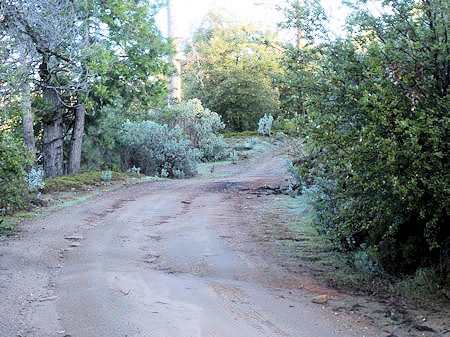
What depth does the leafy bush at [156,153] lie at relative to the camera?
22016 millimetres

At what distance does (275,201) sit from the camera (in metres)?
13.0

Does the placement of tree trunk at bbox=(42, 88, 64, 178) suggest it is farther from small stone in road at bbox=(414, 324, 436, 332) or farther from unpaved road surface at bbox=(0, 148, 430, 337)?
small stone in road at bbox=(414, 324, 436, 332)

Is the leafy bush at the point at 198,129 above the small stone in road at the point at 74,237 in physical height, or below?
above

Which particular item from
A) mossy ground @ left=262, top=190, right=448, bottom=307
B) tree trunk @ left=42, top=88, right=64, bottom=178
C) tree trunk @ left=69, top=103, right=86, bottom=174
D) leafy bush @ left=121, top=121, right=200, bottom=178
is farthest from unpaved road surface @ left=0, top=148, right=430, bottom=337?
leafy bush @ left=121, top=121, right=200, bottom=178

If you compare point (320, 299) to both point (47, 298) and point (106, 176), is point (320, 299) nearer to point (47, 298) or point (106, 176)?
point (47, 298)

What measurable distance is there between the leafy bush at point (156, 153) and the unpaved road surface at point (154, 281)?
10.5 metres

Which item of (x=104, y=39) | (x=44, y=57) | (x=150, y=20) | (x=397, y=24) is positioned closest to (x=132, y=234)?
(x=397, y=24)

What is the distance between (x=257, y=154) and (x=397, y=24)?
71.8 feet

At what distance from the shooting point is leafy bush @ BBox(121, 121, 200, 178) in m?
22.0

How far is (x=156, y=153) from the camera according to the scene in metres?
22.2

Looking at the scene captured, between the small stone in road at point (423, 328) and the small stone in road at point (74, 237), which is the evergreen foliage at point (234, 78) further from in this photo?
the small stone in road at point (423, 328)

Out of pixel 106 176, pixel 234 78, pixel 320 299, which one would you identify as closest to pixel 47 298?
pixel 320 299

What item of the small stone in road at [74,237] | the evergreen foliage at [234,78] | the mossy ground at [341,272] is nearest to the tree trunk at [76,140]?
the small stone in road at [74,237]

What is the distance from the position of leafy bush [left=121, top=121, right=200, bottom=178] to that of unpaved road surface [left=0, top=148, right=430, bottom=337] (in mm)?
10493
